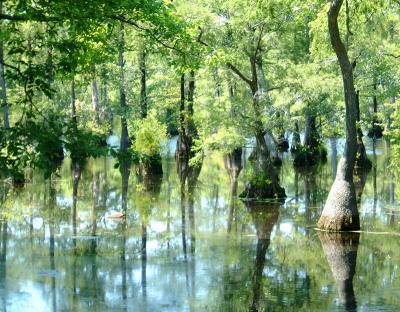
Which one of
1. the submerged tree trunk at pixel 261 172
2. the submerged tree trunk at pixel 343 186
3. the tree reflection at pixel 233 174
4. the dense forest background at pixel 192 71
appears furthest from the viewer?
the submerged tree trunk at pixel 261 172

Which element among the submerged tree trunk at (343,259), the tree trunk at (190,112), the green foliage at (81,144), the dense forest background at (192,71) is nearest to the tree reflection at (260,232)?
→ the submerged tree trunk at (343,259)

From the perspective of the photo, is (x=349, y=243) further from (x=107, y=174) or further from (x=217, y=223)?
(x=107, y=174)

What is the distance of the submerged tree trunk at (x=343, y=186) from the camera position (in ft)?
53.4

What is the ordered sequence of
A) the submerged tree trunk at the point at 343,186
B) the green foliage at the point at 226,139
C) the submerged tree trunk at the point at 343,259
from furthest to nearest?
the green foliage at the point at 226,139
the submerged tree trunk at the point at 343,186
the submerged tree trunk at the point at 343,259

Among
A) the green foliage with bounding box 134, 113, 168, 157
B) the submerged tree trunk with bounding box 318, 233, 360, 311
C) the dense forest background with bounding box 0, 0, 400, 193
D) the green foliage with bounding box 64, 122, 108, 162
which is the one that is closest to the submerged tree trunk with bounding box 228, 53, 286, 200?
the dense forest background with bounding box 0, 0, 400, 193

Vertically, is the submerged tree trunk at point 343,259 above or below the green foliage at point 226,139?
below

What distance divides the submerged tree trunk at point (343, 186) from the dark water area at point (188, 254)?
1.40 ft

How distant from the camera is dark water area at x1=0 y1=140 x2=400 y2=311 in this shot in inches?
424

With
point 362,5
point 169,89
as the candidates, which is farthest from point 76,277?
point 169,89

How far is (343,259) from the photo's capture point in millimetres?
13750

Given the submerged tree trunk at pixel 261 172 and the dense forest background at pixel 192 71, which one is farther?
the submerged tree trunk at pixel 261 172

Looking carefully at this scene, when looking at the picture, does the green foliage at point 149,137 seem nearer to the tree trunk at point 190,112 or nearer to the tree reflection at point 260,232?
the tree trunk at point 190,112

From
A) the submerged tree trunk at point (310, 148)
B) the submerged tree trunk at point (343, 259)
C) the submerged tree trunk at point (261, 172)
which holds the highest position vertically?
the submerged tree trunk at point (310, 148)

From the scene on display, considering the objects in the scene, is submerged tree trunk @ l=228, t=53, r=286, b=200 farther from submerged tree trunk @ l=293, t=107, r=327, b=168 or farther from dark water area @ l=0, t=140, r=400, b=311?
submerged tree trunk @ l=293, t=107, r=327, b=168
